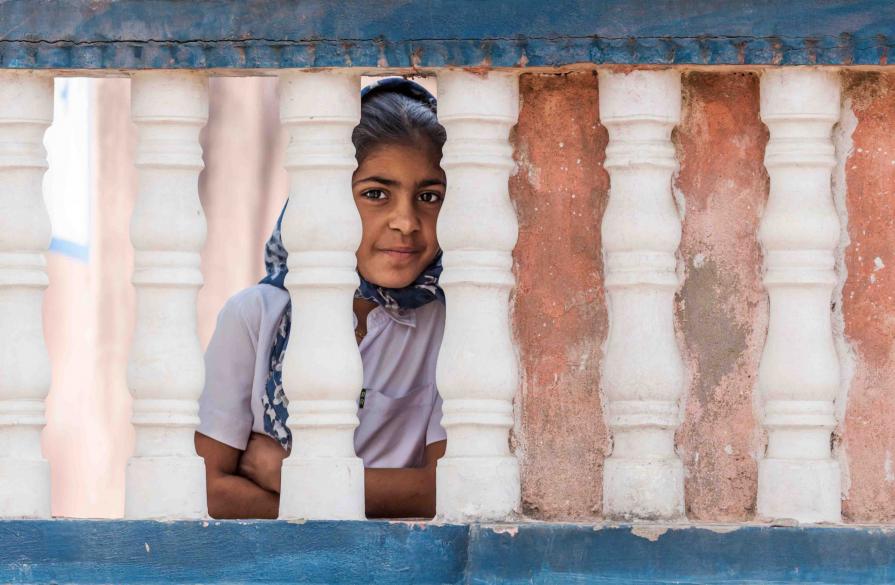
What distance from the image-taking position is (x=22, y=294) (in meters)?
3.38

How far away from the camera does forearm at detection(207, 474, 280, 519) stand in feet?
14.3

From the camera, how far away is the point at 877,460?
3.44 meters

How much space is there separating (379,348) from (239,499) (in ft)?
1.61

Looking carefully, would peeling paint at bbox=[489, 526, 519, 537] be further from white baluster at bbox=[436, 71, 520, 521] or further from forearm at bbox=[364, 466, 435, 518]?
forearm at bbox=[364, 466, 435, 518]

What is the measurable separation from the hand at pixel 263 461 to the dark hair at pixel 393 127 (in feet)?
2.40

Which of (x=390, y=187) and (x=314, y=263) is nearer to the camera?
(x=314, y=263)

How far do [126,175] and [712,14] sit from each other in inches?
187

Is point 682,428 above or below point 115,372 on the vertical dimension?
below

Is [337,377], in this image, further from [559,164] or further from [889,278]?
[889,278]

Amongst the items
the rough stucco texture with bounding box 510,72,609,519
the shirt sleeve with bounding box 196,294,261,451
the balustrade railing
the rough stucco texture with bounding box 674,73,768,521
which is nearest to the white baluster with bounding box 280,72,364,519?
the balustrade railing

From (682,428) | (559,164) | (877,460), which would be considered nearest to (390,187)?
(559,164)

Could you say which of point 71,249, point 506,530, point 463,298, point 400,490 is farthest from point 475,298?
point 71,249

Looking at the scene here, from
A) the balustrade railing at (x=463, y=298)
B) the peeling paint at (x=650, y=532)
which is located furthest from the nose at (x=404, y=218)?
the peeling paint at (x=650, y=532)

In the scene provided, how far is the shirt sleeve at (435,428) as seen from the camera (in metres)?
4.13
